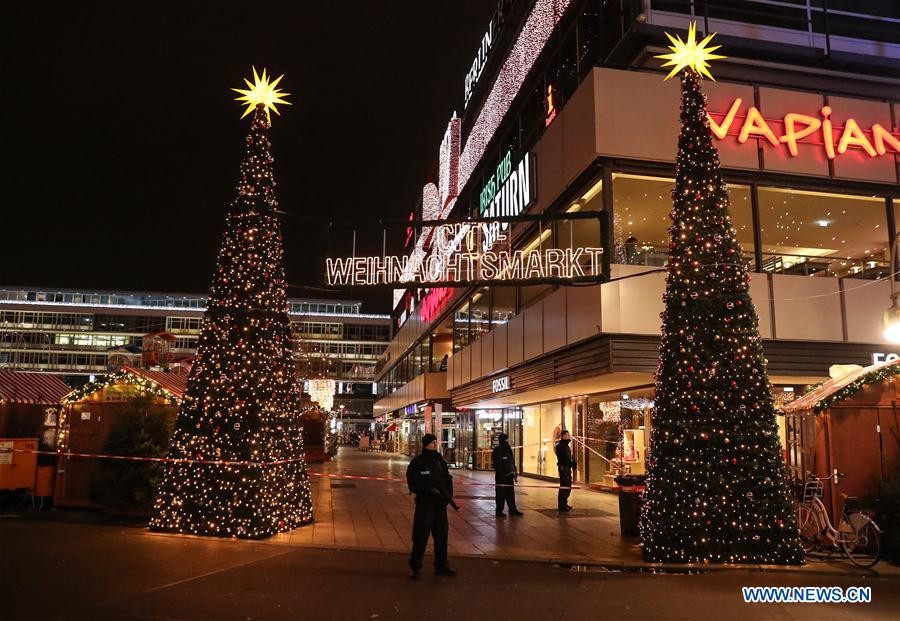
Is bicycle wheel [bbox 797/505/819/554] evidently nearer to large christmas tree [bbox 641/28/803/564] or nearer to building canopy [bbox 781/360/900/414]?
large christmas tree [bbox 641/28/803/564]

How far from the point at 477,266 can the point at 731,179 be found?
23.4 feet

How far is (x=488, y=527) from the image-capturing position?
43.1 feet

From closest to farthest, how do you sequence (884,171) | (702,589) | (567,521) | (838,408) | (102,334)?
(702,589) → (838,408) → (567,521) → (884,171) → (102,334)

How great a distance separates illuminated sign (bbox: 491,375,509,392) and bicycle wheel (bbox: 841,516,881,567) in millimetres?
12892

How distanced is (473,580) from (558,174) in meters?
11.0

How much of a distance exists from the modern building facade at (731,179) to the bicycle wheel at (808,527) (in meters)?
1.66

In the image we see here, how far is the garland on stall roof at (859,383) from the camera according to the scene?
11.1 m

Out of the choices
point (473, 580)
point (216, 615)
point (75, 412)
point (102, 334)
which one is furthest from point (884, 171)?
point (102, 334)

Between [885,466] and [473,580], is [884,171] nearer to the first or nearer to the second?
[885,466]

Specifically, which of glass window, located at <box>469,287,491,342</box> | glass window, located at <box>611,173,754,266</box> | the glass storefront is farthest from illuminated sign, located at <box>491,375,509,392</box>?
glass window, located at <box>611,173,754,266</box>

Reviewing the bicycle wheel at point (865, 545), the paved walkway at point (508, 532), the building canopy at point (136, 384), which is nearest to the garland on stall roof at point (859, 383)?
the bicycle wheel at point (865, 545)

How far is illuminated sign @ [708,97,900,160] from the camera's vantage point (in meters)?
15.4

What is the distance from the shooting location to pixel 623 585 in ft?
27.4

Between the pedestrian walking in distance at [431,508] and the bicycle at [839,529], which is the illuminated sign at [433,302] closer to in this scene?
the bicycle at [839,529]
